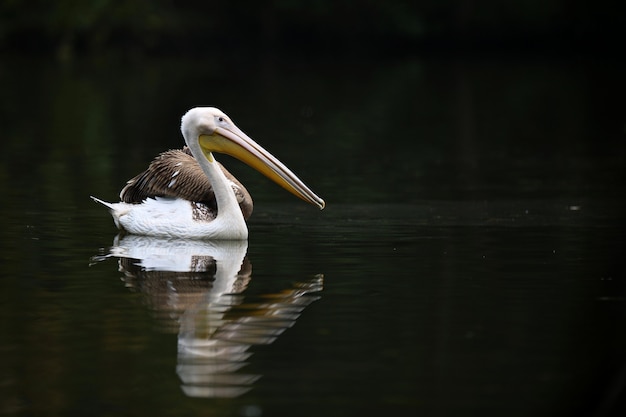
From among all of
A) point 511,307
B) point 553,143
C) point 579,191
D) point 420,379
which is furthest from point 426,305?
point 553,143

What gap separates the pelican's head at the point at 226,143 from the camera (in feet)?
30.8

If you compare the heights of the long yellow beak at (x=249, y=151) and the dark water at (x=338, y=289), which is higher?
the long yellow beak at (x=249, y=151)

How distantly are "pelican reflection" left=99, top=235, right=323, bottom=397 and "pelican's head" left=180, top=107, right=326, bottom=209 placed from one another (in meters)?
0.59

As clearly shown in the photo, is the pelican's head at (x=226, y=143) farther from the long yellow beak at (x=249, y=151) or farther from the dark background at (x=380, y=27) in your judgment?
the dark background at (x=380, y=27)

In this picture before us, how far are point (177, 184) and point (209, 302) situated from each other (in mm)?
2511

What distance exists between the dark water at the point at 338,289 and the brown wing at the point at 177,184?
1.09 ft

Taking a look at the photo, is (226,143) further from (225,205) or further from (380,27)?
(380,27)

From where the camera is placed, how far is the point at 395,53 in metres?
46.8

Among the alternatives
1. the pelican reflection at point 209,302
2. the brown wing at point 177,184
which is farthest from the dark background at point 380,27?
the pelican reflection at point 209,302

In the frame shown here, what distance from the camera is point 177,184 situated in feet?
30.8

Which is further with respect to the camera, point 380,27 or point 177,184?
point 380,27

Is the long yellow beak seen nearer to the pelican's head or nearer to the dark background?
the pelican's head

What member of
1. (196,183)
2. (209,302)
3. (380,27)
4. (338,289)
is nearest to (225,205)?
(196,183)

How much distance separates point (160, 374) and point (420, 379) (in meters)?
1.02
